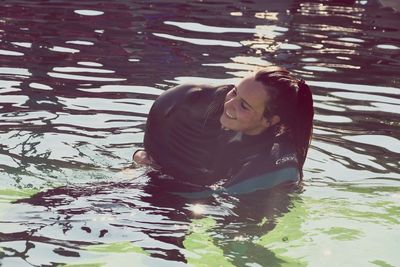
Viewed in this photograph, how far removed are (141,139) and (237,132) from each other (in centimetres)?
157

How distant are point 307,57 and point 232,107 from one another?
5387mm

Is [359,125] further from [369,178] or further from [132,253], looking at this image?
[132,253]

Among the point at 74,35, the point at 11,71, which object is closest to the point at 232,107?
the point at 11,71

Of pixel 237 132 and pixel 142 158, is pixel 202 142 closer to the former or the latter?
pixel 237 132

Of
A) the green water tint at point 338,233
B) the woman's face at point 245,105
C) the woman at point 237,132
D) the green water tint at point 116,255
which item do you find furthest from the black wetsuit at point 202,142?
the green water tint at point 116,255

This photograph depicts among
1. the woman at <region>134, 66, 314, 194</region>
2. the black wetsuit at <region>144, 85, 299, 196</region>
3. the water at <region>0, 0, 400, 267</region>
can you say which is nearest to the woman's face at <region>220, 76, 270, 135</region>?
the woman at <region>134, 66, 314, 194</region>

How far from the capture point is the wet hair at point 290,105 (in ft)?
16.1

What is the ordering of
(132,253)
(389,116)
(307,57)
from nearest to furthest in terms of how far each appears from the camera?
(132,253) < (389,116) < (307,57)

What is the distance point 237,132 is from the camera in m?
5.08

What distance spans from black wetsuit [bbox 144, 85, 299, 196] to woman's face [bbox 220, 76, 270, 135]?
116 mm

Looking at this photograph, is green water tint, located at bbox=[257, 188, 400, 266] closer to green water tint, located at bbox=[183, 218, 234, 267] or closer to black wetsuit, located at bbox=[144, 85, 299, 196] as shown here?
green water tint, located at bbox=[183, 218, 234, 267]

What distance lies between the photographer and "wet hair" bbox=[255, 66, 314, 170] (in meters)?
4.91

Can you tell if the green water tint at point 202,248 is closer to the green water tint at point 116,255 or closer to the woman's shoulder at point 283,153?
the green water tint at point 116,255

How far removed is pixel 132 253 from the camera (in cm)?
415
